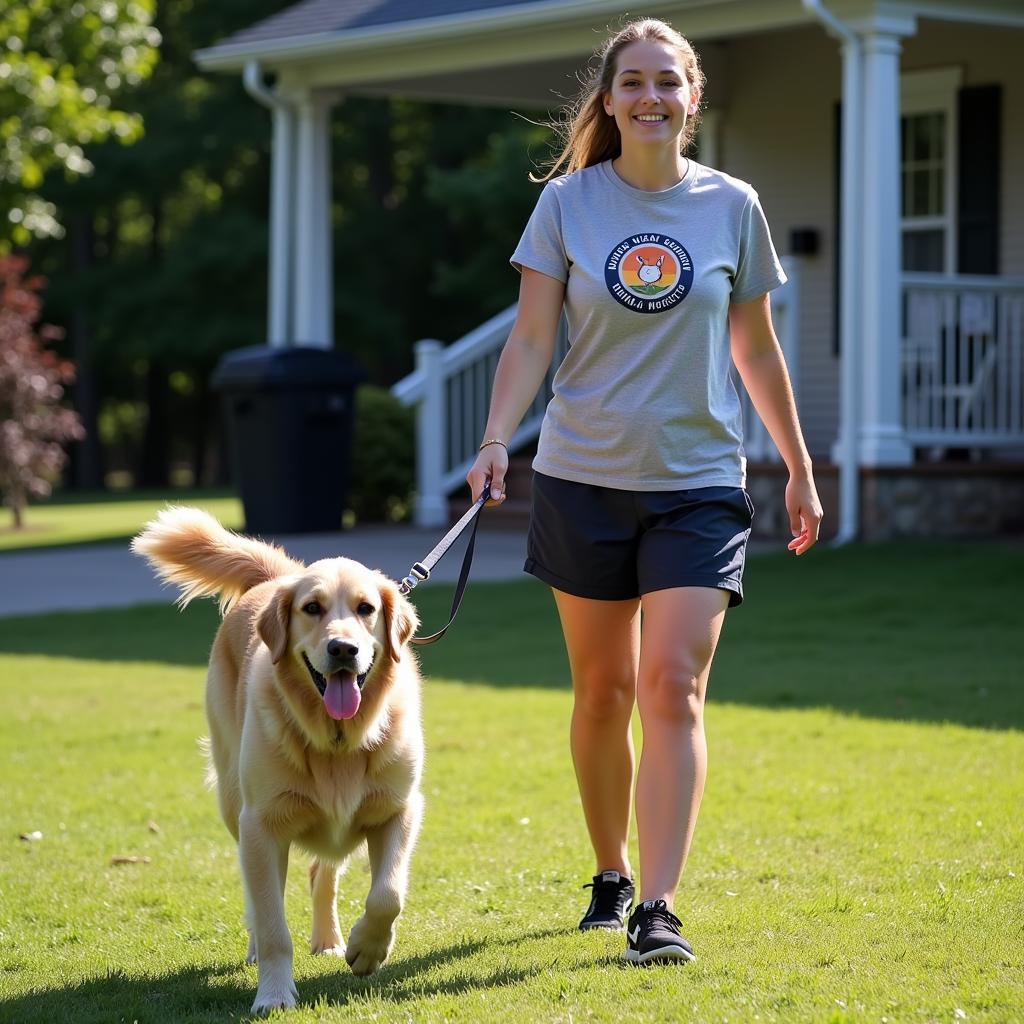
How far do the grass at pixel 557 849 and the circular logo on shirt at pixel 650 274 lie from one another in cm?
164

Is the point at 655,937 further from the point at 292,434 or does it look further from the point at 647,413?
the point at 292,434

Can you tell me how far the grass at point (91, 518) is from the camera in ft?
61.5

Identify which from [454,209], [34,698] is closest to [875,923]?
[34,698]

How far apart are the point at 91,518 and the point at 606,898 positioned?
1985 cm

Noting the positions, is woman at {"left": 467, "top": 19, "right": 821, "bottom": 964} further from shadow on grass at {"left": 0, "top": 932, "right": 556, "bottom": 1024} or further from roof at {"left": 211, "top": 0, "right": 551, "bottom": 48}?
roof at {"left": 211, "top": 0, "right": 551, "bottom": 48}

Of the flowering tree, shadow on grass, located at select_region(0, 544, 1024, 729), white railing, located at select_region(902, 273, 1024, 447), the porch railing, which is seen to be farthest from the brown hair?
the flowering tree

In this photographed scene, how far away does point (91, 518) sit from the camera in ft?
77.4

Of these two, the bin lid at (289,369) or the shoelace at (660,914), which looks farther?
the bin lid at (289,369)

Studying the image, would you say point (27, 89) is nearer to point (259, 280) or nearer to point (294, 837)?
point (294, 837)

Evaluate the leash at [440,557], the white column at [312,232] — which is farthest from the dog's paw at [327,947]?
the white column at [312,232]

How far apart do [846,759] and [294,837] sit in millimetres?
3255

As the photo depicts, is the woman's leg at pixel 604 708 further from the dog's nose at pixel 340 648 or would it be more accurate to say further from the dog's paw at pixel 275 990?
the dog's paw at pixel 275 990

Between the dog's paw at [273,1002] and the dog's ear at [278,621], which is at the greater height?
the dog's ear at [278,621]

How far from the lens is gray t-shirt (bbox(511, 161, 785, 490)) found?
4383 millimetres
